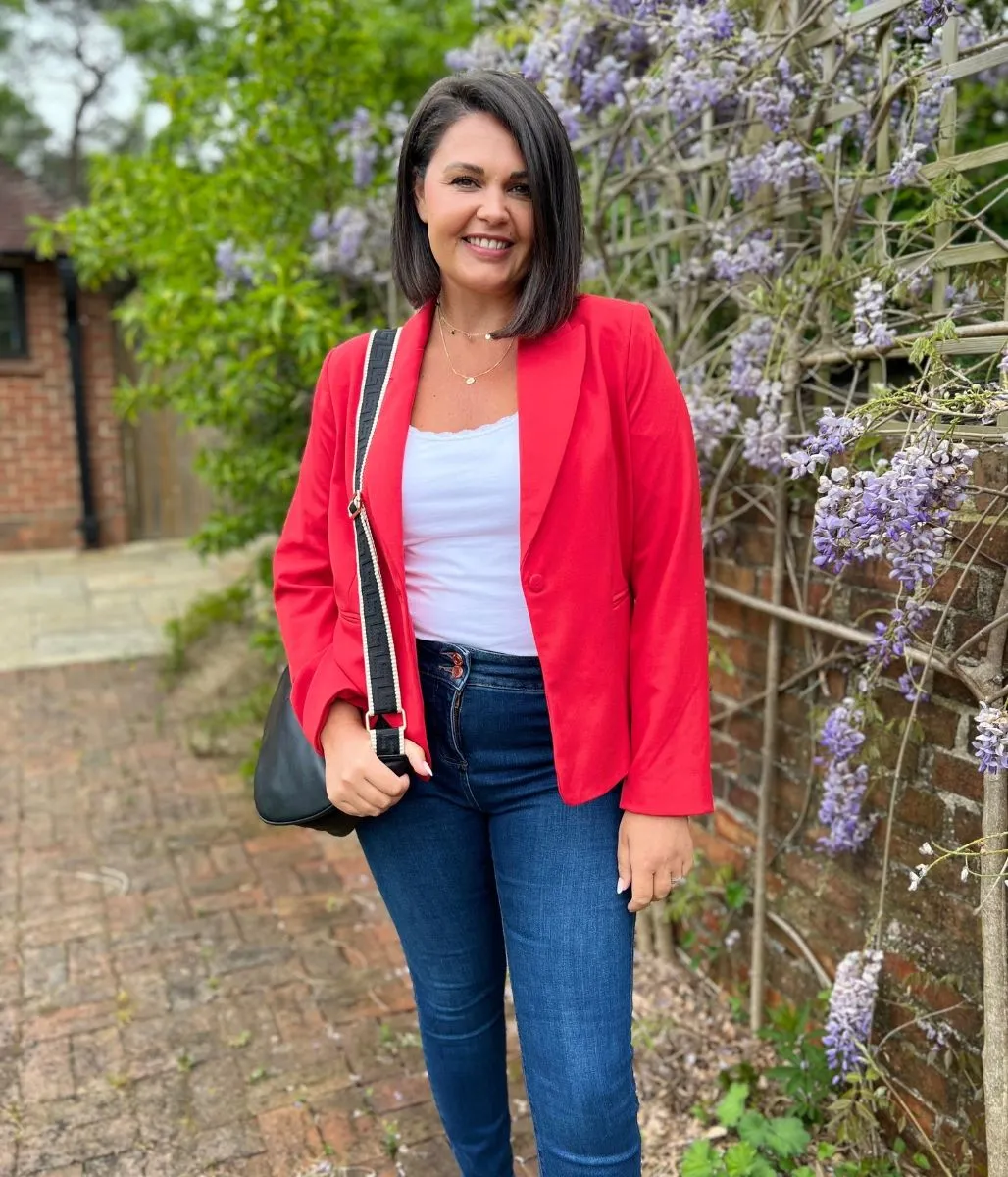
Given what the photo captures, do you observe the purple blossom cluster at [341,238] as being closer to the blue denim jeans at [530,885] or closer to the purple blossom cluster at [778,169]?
the purple blossom cluster at [778,169]

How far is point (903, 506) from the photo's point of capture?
1578 millimetres

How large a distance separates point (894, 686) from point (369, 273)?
3.04 meters

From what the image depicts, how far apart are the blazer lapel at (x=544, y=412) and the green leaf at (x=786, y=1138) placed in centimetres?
152

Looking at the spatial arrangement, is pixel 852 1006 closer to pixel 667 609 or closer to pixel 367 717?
pixel 667 609

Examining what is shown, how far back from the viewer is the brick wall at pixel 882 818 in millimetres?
2025

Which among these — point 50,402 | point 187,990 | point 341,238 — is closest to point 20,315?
point 50,402

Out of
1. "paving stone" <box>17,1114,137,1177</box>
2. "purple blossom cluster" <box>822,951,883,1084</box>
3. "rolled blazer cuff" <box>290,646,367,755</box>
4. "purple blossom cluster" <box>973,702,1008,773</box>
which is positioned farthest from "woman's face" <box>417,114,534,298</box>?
"paving stone" <box>17,1114,137,1177</box>

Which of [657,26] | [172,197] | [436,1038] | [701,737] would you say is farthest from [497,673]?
[172,197]

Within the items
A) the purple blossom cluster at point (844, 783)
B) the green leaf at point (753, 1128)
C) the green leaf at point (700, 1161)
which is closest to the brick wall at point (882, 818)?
the purple blossom cluster at point (844, 783)

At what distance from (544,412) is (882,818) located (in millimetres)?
1257

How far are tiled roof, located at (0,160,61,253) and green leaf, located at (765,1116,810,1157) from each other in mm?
9530

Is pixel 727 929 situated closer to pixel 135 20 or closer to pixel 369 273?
pixel 369 273

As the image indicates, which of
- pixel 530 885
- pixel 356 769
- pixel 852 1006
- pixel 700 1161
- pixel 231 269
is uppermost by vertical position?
pixel 231 269

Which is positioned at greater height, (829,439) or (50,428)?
(829,439)
